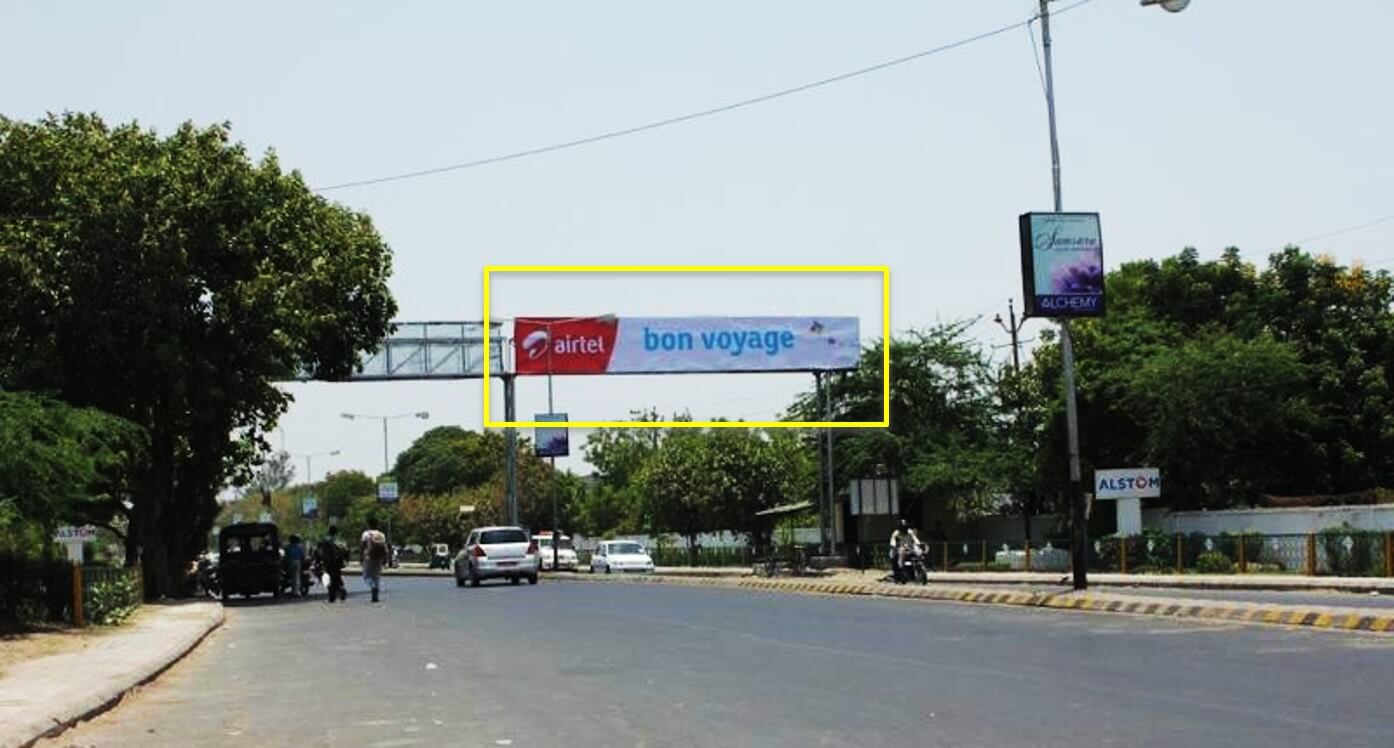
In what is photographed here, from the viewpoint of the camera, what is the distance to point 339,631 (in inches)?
979

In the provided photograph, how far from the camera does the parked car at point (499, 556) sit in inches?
1737

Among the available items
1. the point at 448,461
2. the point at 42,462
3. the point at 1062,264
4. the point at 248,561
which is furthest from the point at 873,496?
the point at 448,461

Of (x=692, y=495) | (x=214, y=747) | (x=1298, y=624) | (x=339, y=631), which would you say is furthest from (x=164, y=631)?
(x=692, y=495)

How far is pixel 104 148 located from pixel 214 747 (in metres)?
26.7

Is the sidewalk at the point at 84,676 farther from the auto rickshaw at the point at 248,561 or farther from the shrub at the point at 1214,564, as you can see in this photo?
the shrub at the point at 1214,564

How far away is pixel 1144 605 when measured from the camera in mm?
24500

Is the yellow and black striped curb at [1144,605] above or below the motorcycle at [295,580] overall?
below

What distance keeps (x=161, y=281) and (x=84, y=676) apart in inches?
721

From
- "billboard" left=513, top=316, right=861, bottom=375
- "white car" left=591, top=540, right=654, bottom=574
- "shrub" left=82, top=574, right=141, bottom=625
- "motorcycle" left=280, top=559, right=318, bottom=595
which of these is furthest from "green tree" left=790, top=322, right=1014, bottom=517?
"shrub" left=82, top=574, right=141, bottom=625

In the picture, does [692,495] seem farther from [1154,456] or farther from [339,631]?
[339,631]

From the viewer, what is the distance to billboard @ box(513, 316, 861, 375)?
182ft

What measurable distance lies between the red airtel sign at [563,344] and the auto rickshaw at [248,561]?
607 inches

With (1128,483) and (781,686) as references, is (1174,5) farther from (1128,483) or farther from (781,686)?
(1128,483)

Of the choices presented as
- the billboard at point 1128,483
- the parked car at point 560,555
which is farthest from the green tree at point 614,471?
the billboard at point 1128,483
